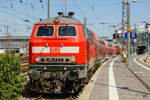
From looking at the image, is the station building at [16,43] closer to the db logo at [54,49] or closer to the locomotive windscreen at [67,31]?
the locomotive windscreen at [67,31]

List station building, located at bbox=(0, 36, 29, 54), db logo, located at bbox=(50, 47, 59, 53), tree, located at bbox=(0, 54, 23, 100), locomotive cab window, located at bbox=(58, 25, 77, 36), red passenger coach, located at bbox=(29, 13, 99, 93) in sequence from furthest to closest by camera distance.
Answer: station building, located at bbox=(0, 36, 29, 54), locomotive cab window, located at bbox=(58, 25, 77, 36), db logo, located at bbox=(50, 47, 59, 53), red passenger coach, located at bbox=(29, 13, 99, 93), tree, located at bbox=(0, 54, 23, 100)

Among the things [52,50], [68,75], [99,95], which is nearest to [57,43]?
[52,50]

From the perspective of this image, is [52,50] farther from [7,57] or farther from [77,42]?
[7,57]

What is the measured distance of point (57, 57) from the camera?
17.0m

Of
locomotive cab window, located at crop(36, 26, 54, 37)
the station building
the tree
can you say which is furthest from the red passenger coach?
the station building

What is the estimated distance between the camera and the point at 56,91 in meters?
16.6

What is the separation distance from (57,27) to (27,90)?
11.0 feet

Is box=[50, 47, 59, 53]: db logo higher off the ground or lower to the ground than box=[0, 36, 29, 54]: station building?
higher

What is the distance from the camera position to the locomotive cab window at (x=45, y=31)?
17.5m

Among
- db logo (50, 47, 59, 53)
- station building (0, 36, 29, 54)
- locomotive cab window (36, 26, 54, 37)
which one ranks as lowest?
station building (0, 36, 29, 54)

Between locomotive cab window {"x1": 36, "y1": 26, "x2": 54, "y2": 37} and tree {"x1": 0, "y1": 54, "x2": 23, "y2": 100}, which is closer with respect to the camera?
tree {"x1": 0, "y1": 54, "x2": 23, "y2": 100}

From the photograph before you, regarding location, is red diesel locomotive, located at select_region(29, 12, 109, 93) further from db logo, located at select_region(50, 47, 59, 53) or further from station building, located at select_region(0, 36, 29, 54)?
station building, located at select_region(0, 36, 29, 54)

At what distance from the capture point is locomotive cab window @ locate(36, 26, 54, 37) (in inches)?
691

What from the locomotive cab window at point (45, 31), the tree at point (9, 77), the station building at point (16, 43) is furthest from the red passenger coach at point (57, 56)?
the station building at point (16, 43)
